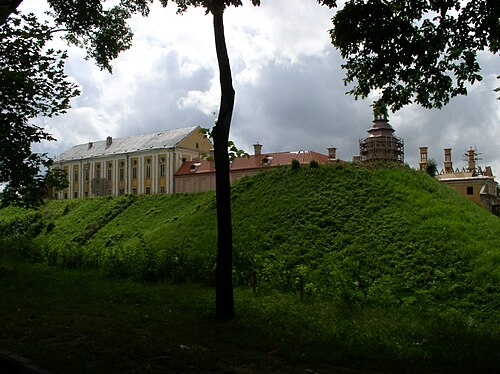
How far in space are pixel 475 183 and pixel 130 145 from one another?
41.5m

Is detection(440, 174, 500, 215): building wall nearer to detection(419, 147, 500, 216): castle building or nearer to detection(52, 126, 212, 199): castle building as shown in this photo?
detection(419, 147, 500, 216): castle building

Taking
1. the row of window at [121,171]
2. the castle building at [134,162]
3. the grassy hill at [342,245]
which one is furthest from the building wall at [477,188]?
the grassy hill at [342,245]

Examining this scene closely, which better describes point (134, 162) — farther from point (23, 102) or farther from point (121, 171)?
point (23, 102)

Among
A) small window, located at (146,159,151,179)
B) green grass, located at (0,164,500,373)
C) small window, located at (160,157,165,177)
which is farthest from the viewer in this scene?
small window, located at (146,159,151,179)

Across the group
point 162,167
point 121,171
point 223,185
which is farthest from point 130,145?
point 223,185

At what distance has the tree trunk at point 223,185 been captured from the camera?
8633 millimetres

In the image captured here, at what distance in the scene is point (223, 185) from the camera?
28.6ft

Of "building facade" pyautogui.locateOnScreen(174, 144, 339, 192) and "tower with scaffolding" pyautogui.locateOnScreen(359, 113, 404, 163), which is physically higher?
"tower with scaffolding" pyautogui.locateOnScreen(359, 113, 404, 163)

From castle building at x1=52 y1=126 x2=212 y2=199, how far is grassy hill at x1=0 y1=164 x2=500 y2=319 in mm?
24095

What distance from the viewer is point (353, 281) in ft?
40.9

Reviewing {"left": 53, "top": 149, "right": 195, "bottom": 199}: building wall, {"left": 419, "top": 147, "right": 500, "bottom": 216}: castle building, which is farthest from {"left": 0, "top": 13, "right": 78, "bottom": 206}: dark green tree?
{"left": 419, "top": 147, "right": 500, "bottom": 216}: castle building

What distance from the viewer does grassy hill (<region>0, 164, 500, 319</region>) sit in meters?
12.7

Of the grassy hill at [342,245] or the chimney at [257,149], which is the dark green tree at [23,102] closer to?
the grassy hill at [342,245]

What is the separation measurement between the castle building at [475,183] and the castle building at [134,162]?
28.5 metres
